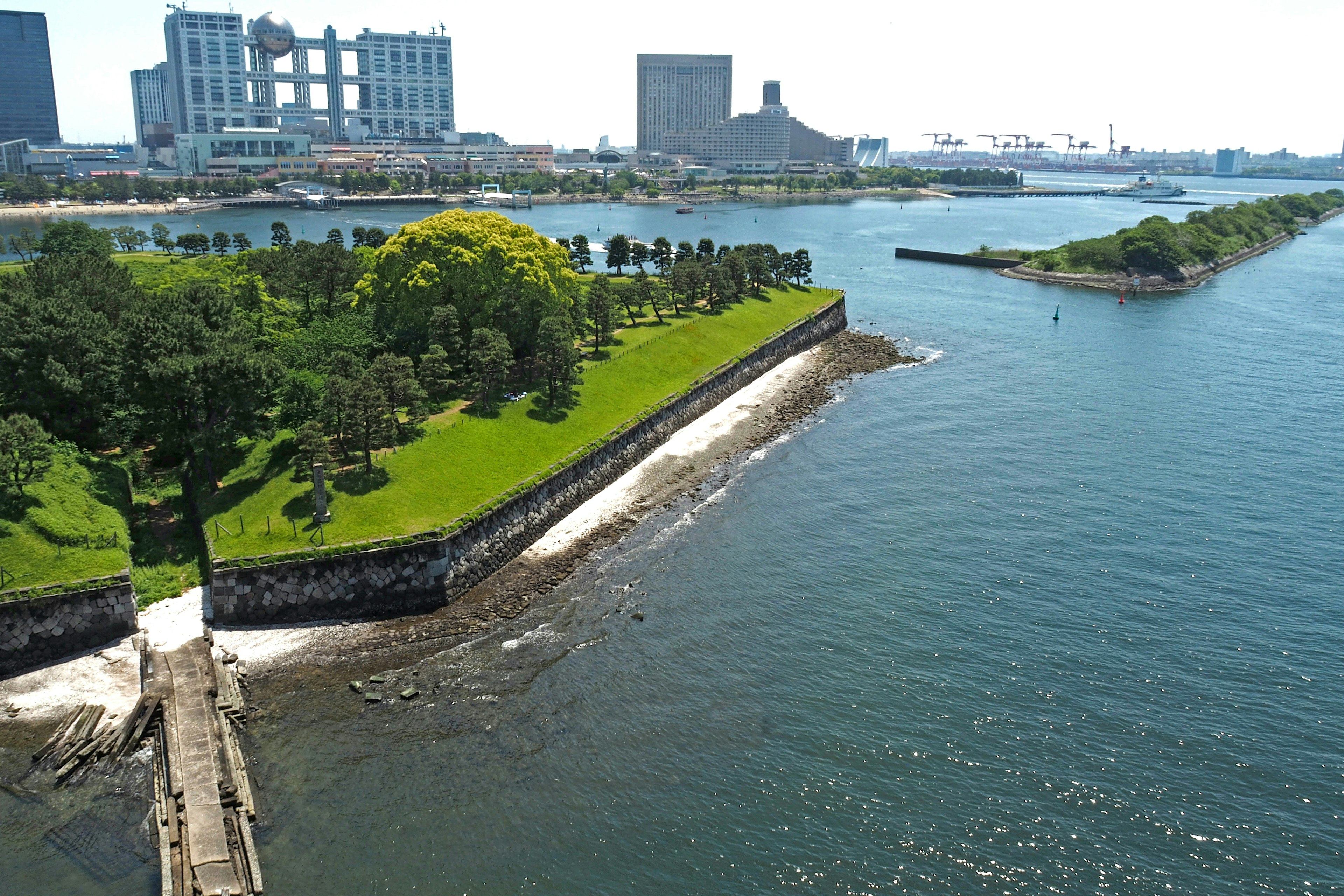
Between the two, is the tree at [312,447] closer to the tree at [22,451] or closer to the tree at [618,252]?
the tree at [22,451]

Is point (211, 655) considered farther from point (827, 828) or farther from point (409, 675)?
point (827, 828)

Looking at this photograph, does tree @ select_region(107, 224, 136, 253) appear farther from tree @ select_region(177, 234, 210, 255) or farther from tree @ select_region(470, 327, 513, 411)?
tree @ select_region(470, 327, 513, 411)

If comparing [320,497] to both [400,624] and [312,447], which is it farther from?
[400,624]

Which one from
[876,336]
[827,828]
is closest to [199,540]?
[827,828]

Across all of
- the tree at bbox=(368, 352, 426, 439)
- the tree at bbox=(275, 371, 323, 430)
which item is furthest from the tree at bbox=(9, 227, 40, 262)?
the tree at bbox=(368, 352, 426, 439)

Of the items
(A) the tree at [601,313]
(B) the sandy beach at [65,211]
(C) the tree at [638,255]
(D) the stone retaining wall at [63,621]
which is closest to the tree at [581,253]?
(C) the tree at [638,255]

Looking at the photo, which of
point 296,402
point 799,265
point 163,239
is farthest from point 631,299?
point 163,239

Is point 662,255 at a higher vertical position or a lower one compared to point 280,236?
lower

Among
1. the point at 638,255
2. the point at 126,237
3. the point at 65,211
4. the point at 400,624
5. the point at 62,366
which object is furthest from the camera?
the point at 65,211
